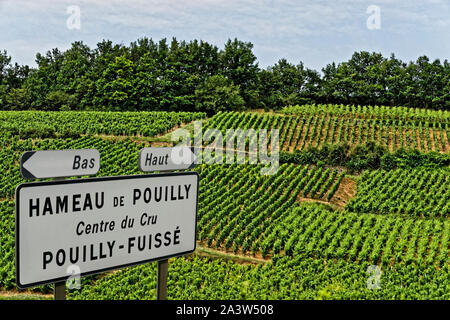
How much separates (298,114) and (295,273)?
29.3 m

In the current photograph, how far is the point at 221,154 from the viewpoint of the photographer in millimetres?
32688

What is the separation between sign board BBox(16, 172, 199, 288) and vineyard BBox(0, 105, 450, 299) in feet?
22.7

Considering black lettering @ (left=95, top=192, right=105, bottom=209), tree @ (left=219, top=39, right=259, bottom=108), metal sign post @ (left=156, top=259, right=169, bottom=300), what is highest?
tree @ (left=219, top=39, right=259, bottom=108)

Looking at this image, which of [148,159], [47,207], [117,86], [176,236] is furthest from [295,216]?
[117,86]

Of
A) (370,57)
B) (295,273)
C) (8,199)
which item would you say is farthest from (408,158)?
(370,57)

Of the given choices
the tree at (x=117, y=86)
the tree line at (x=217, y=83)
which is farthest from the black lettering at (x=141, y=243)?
the tree at (x=117, y=86)

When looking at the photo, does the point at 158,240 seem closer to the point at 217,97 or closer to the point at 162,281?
the point at 162,281

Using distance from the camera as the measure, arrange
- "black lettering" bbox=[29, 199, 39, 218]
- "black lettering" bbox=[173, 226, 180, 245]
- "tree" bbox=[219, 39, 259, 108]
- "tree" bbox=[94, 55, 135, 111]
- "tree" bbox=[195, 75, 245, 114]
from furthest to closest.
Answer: "tree" bbox=[219, 39, 259, 108]
"tree" bbox=[94, 55, 135, 111]
"tree" bbox=[195, 75, 245, 114]
"black lettering" bbox=[173, 226, 180, 245]
"black lettering" bbox=[29, 199, 39, 218]

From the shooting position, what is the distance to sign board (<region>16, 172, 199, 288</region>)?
232 centimetres

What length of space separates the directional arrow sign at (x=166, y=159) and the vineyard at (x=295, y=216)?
22.9 ft

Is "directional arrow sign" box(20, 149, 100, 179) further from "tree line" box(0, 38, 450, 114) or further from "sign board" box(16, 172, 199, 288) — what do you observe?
"tree line" box(0, 38, 450, 114)

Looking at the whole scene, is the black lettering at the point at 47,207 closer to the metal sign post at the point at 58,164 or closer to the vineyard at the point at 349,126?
the metal sign post at the point at 58,164

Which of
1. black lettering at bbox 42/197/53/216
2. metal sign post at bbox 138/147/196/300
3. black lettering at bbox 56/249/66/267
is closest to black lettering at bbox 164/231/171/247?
metal sign post at bbox 138/147/196/300

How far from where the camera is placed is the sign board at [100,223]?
2.32 metres
